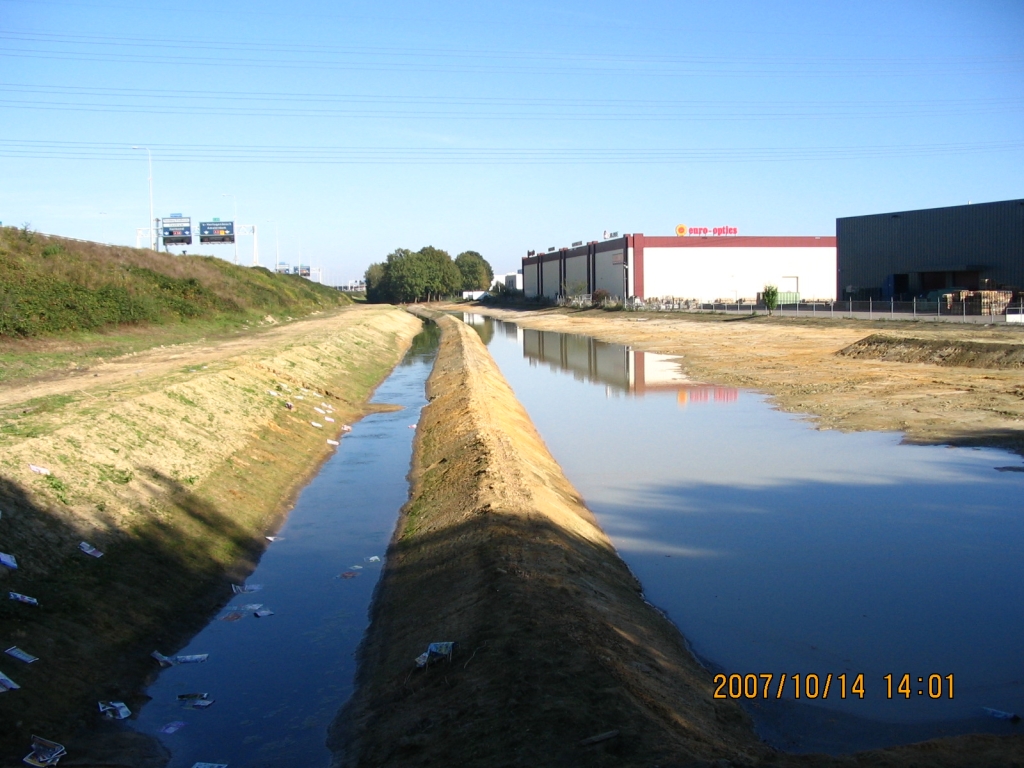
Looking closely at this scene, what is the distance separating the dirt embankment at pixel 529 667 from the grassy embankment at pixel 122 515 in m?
2.40

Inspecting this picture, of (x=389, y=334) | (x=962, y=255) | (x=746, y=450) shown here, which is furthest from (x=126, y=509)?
(x=962, y=255)

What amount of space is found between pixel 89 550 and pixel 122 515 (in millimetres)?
1550

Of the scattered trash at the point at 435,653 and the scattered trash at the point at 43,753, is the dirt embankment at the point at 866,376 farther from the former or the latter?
the scattered trash at the point at 43,753

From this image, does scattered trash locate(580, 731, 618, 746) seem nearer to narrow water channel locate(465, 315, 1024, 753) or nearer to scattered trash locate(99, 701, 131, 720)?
narrow water channel locate(465, 315, 1024, 753)

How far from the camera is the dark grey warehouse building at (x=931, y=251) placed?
59.2m

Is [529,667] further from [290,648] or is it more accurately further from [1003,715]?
[1003,715]

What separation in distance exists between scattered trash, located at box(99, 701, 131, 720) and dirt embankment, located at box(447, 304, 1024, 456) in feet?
60.6

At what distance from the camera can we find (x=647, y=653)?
9.03 m

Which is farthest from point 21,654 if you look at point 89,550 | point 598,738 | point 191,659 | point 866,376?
point 866,376

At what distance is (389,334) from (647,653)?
57.3 m

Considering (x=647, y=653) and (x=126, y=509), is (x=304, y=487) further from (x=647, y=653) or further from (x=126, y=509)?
(x=647, y=653)

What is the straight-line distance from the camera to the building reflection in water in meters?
33.7
